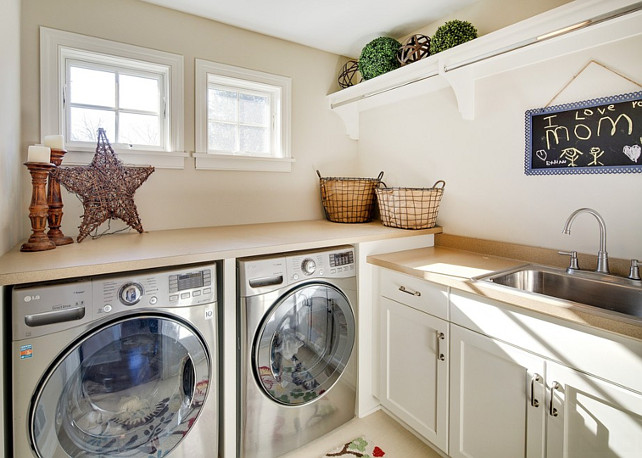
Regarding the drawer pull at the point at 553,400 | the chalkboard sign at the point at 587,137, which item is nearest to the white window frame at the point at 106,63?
the chalkboard sign at the point at 587,137

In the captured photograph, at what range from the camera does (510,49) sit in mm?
1575

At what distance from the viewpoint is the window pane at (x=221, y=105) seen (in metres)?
2.28

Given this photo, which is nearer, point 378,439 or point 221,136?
point 378,439

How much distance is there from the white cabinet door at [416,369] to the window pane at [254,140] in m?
1.41

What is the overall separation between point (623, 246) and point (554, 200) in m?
0.34

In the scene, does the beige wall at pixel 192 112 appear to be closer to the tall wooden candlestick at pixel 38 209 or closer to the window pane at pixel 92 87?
the window pane at pixel 92 87

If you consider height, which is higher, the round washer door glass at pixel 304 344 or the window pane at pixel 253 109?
the window pane at pixel 253 109

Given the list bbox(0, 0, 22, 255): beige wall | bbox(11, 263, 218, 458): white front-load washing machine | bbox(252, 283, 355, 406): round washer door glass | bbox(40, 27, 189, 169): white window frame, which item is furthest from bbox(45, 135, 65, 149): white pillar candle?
bbox(252, 283, 355, 406): round washer door glass

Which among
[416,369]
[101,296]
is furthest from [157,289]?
[416,369]

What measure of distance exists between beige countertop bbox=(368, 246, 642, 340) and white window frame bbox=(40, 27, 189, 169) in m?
1.42

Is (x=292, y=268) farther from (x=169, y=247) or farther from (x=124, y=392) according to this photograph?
(x=124, y=392)

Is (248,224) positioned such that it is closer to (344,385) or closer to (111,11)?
(344,385)

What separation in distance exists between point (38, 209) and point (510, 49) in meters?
2.20

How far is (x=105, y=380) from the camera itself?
124 centimetres
